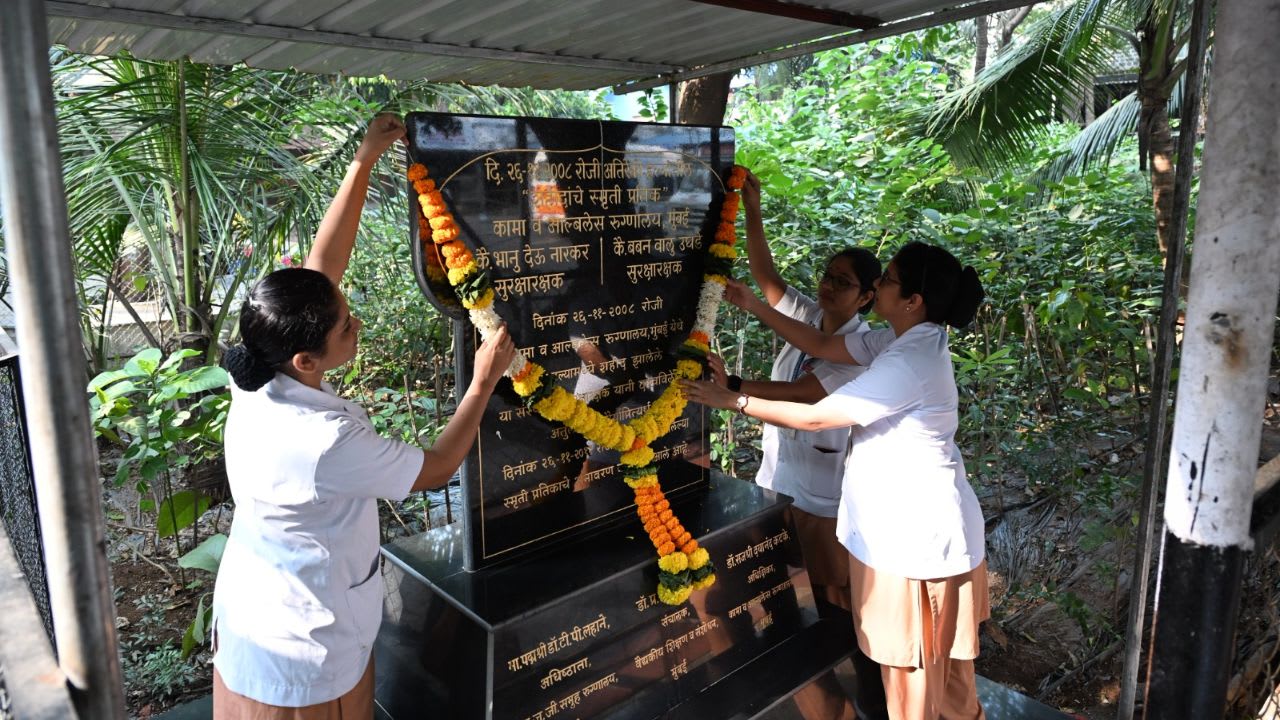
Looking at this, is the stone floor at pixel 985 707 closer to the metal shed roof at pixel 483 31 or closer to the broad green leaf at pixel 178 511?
the broad green leaf at pixel 178 511

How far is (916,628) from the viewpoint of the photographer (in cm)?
271

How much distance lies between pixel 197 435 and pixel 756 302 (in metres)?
2.66

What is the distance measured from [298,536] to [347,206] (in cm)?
95

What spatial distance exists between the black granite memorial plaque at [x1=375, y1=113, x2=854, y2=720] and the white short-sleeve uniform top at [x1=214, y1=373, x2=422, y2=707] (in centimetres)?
51

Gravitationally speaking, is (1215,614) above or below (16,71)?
below

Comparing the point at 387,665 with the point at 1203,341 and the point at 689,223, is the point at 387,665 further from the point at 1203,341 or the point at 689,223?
the point at 1203,341

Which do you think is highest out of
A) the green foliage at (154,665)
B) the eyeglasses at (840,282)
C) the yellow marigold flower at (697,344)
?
the eyeglasses at (840,282)

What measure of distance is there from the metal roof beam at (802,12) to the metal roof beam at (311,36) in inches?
38.2

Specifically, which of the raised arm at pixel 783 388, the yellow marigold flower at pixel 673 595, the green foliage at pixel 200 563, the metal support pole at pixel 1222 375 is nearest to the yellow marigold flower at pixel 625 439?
the raised arm at pixel 783 388

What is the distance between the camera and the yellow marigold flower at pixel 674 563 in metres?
2.82

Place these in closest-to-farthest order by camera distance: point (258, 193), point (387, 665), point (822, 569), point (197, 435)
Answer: point (387, 665)
point (822, 569)
point (197, 435)
point (258, 193)

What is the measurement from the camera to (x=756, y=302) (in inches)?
127

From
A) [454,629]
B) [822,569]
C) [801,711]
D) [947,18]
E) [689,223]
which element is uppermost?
[947,18]

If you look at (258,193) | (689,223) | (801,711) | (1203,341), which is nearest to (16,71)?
(1203,341)
